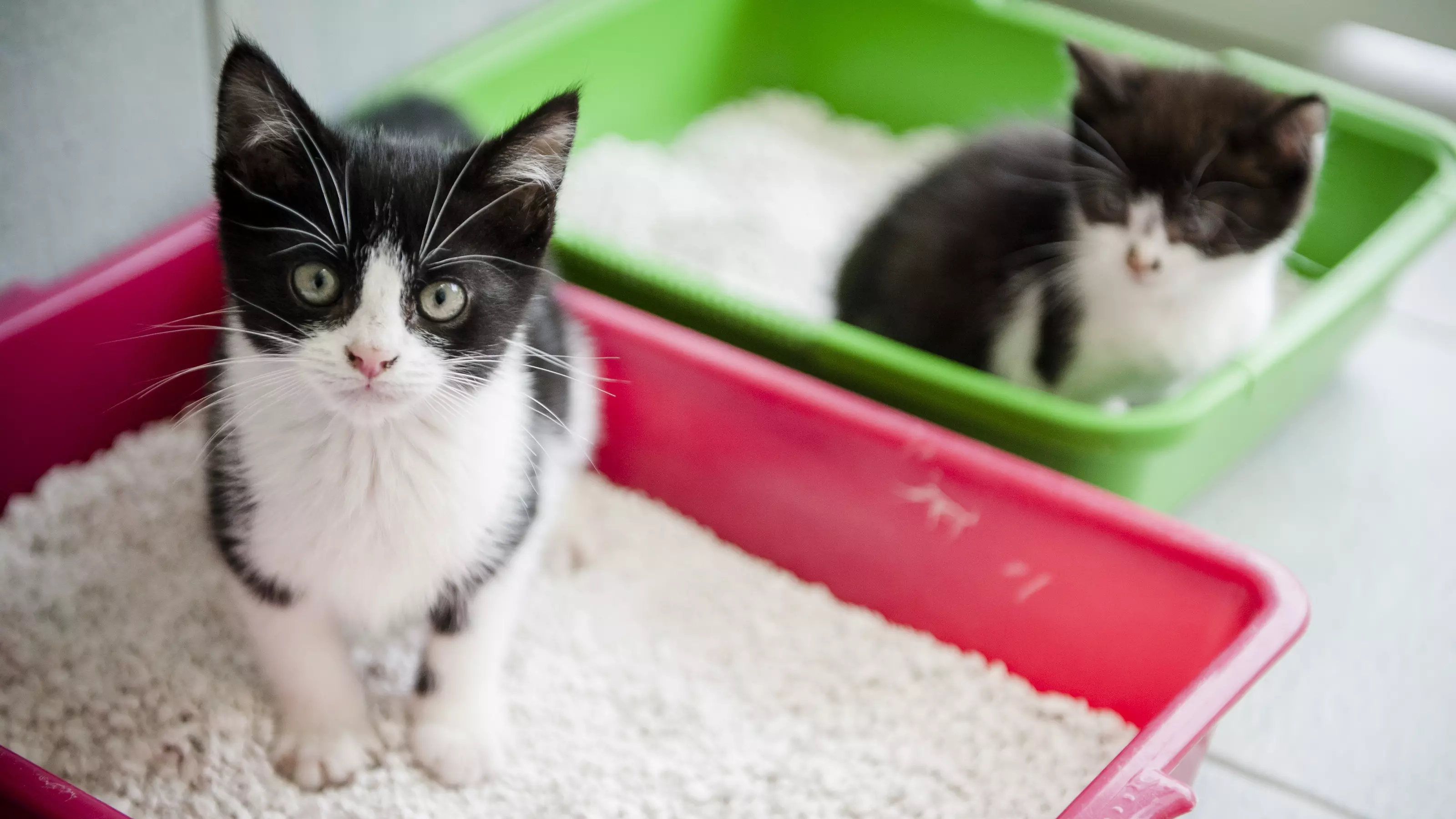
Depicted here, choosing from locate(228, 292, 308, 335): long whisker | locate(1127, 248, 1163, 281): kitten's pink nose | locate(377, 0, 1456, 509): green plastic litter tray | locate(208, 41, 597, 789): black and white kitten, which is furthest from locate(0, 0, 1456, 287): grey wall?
locate(1127, 248, 1163, 281): kitten's pink nose

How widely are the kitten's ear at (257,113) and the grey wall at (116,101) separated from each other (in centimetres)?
54

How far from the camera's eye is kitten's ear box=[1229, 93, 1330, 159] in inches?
54.6

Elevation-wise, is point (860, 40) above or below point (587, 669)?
above

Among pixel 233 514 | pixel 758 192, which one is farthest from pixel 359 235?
pixel 758 192

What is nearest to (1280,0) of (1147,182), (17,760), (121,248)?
(1147,182)

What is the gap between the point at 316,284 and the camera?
1.01m

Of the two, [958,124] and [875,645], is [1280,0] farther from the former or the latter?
[875,645]

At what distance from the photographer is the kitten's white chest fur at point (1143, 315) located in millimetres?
1514

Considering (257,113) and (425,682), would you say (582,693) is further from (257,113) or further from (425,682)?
(257,113)

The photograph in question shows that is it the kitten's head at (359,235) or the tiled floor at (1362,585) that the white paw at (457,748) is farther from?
the tiled floor at (1362,585)

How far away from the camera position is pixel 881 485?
1.48 metres

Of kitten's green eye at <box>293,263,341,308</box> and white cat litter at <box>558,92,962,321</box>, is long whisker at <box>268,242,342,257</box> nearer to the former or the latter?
kitten's green eye at <box>293,263,341,308</box>

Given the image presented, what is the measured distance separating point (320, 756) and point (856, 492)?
66cm

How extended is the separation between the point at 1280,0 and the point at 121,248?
7.24 feet
